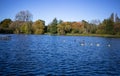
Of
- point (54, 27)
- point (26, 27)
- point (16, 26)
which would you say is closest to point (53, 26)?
point (54, 27)

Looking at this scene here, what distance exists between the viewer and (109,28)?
445 feet

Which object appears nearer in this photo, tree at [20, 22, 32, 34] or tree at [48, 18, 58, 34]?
tree at [20, 22, 32, 34]

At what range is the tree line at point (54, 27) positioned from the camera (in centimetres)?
13750

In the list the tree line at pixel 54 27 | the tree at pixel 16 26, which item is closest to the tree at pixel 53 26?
the tree line at pixel 54 27

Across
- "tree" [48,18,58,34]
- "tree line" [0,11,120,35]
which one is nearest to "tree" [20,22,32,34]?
"tree line" [0,11,120,35]

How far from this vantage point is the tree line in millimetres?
137500

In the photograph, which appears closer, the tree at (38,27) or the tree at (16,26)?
the tree at (16,26)

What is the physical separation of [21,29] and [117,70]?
400 ft

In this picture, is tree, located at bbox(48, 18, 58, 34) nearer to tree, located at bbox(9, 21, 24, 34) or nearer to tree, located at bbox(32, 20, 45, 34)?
tree, located at bbox(32, 20, 45, 34)

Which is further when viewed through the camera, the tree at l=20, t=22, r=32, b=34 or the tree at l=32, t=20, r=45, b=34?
the tree at l=32, t=20, r=45, b=34

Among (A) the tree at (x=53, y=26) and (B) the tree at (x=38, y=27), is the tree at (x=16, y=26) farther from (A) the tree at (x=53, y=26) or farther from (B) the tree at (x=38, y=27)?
(A) the tree at (x=53, y=26)

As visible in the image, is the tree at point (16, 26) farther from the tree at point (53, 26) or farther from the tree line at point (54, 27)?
the tree at point (53, 26)

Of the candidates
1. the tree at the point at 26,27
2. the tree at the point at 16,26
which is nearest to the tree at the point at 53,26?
the tree at the point at 26,27

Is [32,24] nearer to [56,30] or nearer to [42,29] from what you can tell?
[42,29]
